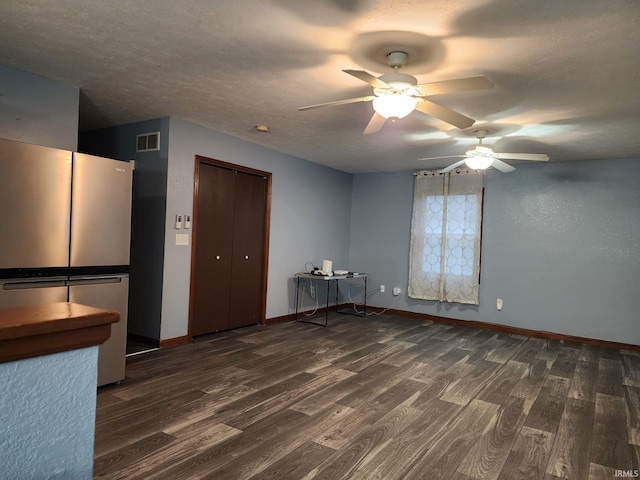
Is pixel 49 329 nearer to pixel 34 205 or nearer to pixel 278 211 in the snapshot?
pixel 34 205

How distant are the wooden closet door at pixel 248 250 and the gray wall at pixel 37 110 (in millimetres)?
1996

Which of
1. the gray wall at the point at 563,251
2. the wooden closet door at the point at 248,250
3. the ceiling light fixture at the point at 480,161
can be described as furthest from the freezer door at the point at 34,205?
the gray wall at the point at 563,251

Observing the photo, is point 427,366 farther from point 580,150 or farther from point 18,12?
point 18,12

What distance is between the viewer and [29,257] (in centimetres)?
274

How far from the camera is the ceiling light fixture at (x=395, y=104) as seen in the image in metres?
2.60

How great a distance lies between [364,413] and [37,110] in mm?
3458

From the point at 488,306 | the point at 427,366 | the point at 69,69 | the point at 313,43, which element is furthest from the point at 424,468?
the point at 488,306

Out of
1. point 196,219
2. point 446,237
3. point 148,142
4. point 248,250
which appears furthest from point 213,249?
point 446,237

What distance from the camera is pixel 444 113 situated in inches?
112

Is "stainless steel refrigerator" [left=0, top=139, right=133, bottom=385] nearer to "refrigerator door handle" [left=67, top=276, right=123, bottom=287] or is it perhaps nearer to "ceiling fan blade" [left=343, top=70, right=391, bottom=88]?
"refrigerator door handle" [left=67, top=276, right=123, bottom=287]

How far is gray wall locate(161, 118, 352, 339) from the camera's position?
4391 mm

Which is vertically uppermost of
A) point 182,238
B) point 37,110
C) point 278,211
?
point 37,110

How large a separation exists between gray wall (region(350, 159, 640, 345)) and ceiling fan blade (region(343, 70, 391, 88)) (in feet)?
13.4

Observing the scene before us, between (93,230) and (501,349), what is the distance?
4.48 metres
